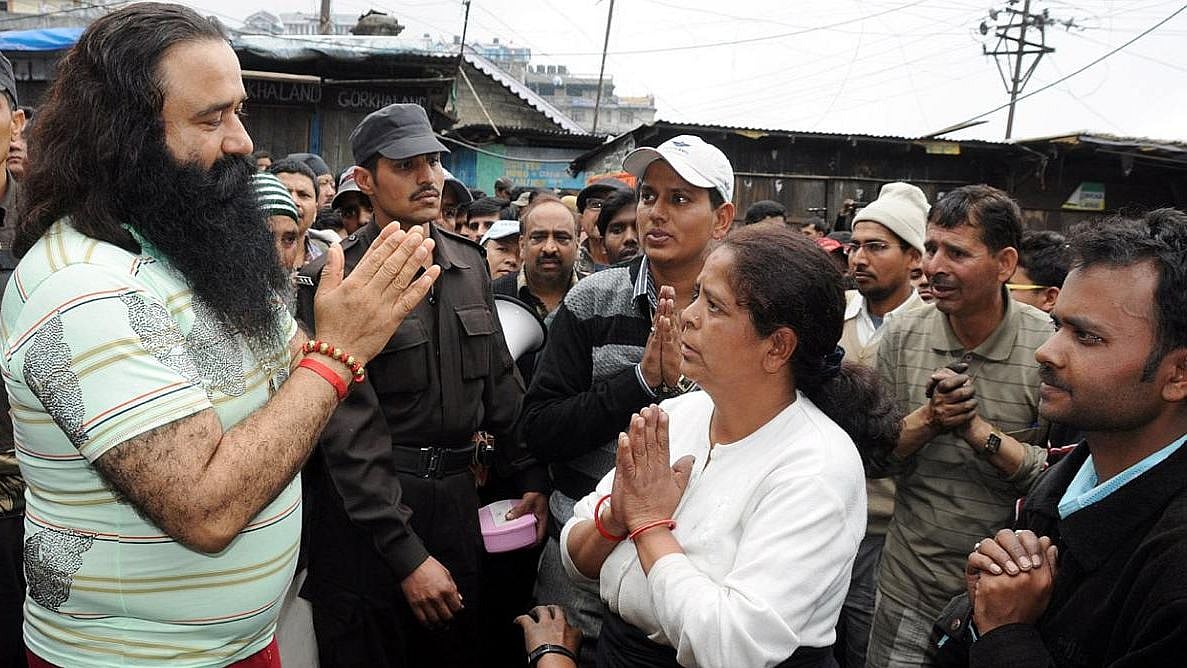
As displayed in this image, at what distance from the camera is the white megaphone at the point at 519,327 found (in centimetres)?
391

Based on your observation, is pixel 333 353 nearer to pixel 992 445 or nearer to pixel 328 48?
pixel 992 445

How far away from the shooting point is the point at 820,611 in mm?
1855

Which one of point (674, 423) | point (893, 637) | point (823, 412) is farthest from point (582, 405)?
point (893, 637)

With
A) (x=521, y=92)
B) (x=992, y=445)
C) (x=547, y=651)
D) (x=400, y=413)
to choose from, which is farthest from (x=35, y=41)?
(x=992, y=445)

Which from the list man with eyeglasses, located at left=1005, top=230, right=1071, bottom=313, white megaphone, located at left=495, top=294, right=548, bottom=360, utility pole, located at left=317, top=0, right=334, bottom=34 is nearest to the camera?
white megaphone, located at left=495, top=294, right=548, bottom=360

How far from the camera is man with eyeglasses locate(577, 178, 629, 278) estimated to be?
5.95m

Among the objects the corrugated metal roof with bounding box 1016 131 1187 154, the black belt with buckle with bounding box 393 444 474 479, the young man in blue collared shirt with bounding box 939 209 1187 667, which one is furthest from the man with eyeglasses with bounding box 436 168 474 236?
the corrugated metal roof with bounding box 1016 131 1187 154

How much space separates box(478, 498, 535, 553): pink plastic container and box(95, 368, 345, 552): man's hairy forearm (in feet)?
5.65

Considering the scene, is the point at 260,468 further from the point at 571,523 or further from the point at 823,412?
the point at 823,412

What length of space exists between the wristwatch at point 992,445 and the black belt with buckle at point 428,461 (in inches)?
71.4

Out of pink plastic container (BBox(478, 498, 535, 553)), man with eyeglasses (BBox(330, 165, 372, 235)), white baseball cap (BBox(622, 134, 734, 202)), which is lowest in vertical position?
pink plastic container (BBox(478, 498, 535, 553))

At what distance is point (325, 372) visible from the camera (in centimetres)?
165

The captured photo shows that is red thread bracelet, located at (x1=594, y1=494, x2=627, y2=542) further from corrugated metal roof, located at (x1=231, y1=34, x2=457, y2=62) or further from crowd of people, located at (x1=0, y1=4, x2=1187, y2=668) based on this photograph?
corrugated metal roof, located at (x1=231, y1=34, x2=457, y2=62)

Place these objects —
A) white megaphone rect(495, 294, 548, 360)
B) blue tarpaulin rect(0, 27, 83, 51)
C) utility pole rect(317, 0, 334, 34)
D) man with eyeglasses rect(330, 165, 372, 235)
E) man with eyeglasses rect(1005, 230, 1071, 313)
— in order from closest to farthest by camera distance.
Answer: white megaphone rect(495, 294, 548, 360) < man with eyeglasses rect(1005, 230, 1071, 313) < man with eyeglasses rect(330, 165, 372, 235) < blue tarpaulin rect(0, 27, 83, 51) < utility pole rect(317, 0, 334, 34)
